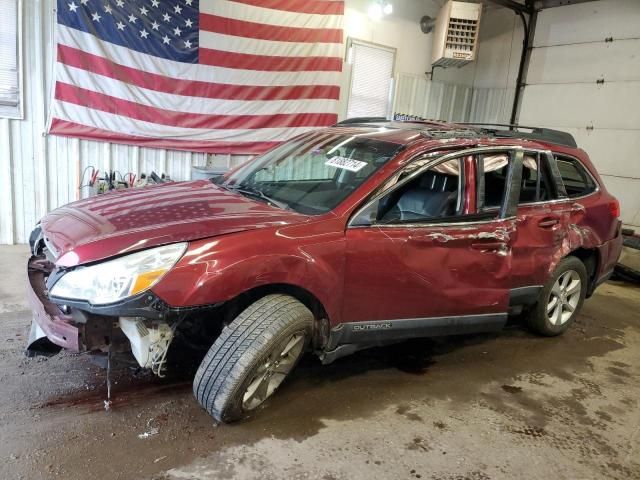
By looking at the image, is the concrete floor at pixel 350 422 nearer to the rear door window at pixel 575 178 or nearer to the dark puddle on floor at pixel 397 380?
the dark puddle on floor at pixel 397 380

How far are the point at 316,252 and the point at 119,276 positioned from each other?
0.94 meters

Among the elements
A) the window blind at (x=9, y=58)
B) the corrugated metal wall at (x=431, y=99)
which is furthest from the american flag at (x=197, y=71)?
the corrugated metal wall at (x=431, y=99)

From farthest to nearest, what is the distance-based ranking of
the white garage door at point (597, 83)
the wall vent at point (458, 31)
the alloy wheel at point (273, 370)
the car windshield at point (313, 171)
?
the wall vent at point (458, 31)
the white garage door at point (597, 83)
the car windshield at point (313, 171)
the alloy wheel at point (273, 370)

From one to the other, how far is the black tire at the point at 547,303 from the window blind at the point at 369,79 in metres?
4.35

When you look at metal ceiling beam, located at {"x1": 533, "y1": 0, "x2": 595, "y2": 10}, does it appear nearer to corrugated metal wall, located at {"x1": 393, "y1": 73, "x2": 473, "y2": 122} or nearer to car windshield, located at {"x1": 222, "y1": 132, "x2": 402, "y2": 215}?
corrugated metal wall, located at {"x1": 393, "y1": 73, "x2": 473, "y2": 122}

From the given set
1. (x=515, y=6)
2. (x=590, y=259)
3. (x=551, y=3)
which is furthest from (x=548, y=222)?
(x=551, y=3)

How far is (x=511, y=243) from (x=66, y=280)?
265 cm

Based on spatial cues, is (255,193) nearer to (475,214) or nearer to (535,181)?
(475,214)

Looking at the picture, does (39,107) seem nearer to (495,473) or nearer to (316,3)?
(316,3)

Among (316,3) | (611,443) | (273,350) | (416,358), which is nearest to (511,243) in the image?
(416,358)

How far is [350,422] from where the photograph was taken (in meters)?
2.65

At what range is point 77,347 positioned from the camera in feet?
7.38

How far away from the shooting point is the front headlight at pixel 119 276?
217 centimetres

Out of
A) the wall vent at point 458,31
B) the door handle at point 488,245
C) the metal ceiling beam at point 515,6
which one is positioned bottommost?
the door handle at point 488,245
